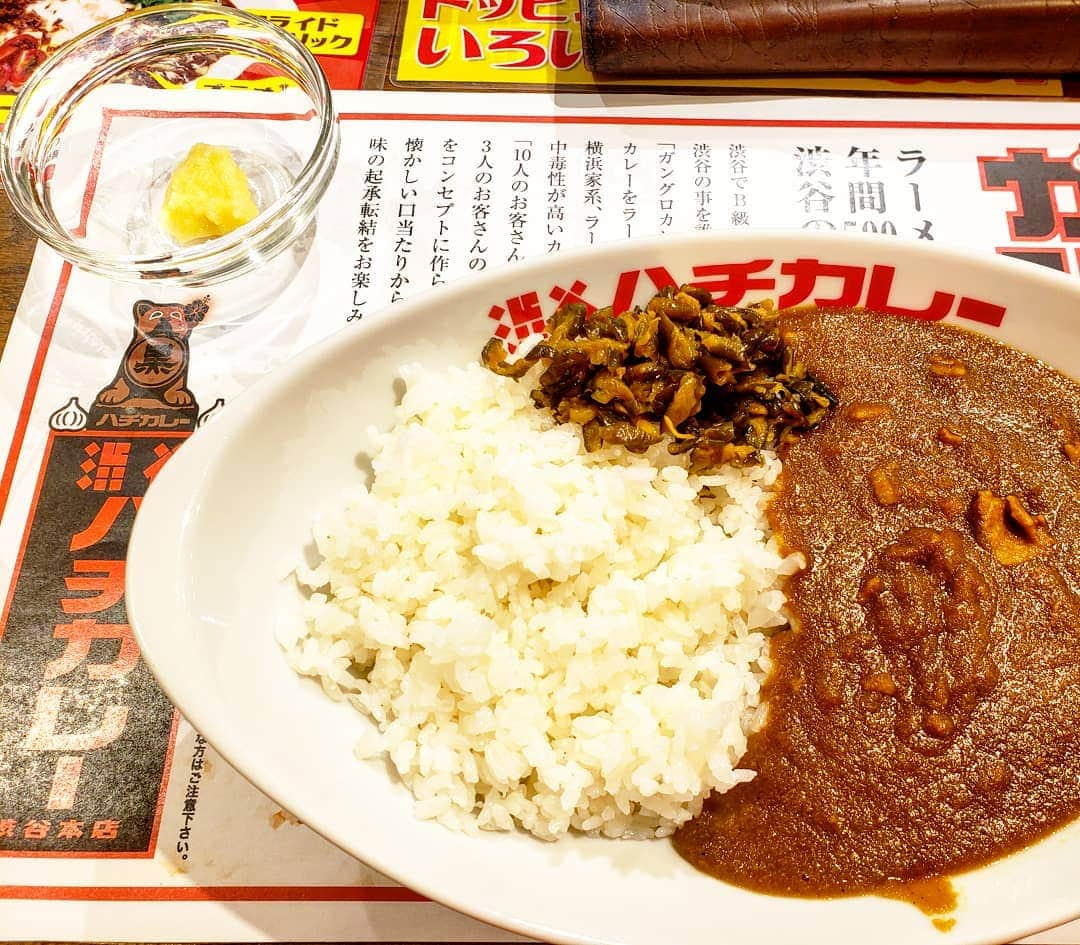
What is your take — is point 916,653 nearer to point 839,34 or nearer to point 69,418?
point 839,34

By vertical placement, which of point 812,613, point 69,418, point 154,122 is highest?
point 154,122

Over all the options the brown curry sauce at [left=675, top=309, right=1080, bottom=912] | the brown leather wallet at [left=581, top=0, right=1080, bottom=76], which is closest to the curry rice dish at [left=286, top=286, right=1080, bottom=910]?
the brown curry sauce at [left=675, top=309, right=1080, bottom=912]

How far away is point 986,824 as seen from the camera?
167 cm

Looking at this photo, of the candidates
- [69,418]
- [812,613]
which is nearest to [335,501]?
[69,418]

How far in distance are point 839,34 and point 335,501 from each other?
7.63 ft

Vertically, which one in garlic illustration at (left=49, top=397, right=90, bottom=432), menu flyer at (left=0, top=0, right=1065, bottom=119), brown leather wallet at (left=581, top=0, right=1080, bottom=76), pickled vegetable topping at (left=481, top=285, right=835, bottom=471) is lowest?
garlic illustration at (left=49, top=397, right=90, bottom=432)

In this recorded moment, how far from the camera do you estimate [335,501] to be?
2.08m

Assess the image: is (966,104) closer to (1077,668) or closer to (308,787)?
(1077,668)

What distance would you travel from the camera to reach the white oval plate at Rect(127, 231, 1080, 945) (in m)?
1.55

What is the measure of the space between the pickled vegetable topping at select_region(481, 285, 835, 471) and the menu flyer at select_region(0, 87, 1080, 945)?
0.69ft

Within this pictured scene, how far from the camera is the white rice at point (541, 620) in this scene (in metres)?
1.73

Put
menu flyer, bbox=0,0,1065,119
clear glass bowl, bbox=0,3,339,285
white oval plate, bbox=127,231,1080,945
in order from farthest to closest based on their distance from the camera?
menu flyer, bbox=0,0,1065,119 → clear glass bowl, bbox=0,3,339,285 → white oval plate, bbox=127,231,1080,945

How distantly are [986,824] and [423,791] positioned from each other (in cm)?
115

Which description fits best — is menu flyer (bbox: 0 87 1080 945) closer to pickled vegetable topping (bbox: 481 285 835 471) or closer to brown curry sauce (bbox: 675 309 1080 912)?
pickled vegetable topping (bbox: 481 285 835 471)
